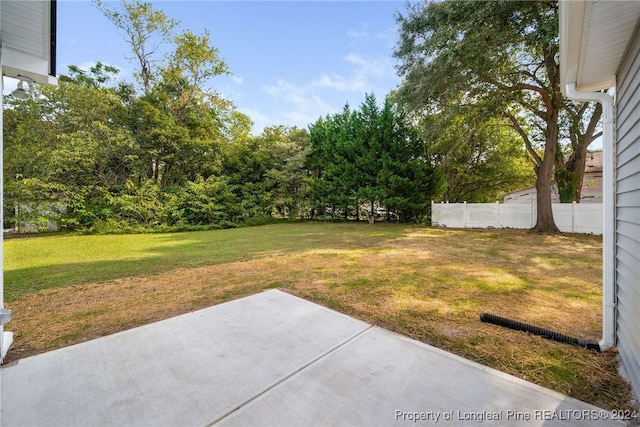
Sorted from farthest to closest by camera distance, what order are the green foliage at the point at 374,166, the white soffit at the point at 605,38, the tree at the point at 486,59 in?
the green foliage at the point at 374,166, the tree at the point at 486,59, the white soffit at the point at 605,38

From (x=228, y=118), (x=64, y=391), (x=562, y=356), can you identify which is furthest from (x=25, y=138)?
(x=562, y=356)

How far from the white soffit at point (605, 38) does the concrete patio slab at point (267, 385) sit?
2209mm

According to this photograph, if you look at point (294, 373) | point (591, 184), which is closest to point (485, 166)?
point (591, 184)

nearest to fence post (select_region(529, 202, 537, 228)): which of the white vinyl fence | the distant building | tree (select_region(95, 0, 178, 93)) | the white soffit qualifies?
the white vinyl fence

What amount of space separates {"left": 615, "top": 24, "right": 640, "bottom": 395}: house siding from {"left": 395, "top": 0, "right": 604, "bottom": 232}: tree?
601 centimetres

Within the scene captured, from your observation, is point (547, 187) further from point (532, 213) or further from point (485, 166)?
point (485, 166)

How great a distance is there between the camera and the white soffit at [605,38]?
150cm

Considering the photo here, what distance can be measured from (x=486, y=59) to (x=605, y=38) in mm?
6532

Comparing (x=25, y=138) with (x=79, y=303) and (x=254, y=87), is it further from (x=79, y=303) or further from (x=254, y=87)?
(x=79, y=303)

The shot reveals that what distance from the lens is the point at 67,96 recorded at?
10.7 metres

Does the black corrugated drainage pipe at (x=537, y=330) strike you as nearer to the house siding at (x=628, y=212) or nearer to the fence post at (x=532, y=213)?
the house siding at (x=628, y=212)

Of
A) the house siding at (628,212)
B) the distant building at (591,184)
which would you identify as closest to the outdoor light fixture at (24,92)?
the house siding at (628,212)

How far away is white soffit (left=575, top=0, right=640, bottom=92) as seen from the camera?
1504 mm

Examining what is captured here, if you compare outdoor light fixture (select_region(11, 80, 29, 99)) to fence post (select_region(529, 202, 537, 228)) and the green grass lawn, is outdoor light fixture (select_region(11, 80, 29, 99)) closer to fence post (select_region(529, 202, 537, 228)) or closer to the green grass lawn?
the green grass lawn
